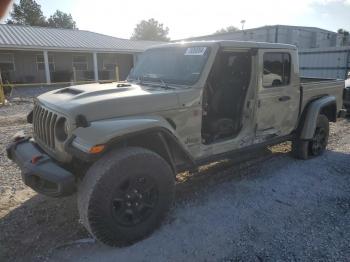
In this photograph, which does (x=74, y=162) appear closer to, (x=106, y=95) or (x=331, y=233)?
(x=106, y=95)

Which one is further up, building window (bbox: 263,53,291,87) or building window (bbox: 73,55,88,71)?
building window (bbox: 73,55,88,71)

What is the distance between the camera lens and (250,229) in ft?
10.9

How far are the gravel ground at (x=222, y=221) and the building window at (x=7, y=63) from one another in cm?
1705

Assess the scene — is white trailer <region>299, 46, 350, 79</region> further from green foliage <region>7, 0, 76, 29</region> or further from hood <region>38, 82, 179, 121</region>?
green foliage <region>7, 0, 76, 29</region>

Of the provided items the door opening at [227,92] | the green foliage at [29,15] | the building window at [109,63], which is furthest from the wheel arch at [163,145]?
the green foliage at [29,15]

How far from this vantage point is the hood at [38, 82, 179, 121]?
2906mm

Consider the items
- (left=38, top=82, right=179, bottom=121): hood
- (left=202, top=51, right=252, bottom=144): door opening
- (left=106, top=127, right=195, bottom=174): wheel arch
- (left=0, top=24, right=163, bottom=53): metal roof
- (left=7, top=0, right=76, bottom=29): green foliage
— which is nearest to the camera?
(left=38, top=82, right=179, bottom=121): hood

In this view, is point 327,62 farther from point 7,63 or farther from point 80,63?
point 7,63

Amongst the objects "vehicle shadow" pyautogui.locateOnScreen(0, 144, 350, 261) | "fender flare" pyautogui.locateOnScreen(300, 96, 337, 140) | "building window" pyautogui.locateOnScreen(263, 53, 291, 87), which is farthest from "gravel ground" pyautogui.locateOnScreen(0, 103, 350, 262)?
"building window" pyautogui.locateOnScreen(263, 53, 291, 87)

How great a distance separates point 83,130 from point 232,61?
2.72 metres

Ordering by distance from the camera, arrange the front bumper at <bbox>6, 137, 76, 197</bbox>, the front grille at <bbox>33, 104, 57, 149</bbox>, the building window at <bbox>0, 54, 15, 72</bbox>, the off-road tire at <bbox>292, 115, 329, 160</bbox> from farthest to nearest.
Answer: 1. the building window at <bbox>0, 54, 15, 72</bbox>
2. the off-road tire at <bbox>292, 115, 329, 160</bbox>
3. the front grille at <bbox>33, 104, 57, 149</bbox>
4. the front bumper at <bbox>6, 137, 76, 197</bbox>

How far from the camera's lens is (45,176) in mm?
2717

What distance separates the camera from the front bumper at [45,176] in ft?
8.75

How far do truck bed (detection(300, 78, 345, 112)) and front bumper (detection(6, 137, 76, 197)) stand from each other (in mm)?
4133
